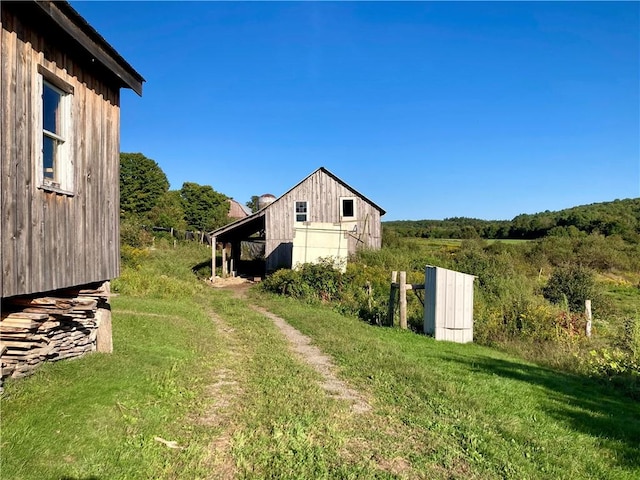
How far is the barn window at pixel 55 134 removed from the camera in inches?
216

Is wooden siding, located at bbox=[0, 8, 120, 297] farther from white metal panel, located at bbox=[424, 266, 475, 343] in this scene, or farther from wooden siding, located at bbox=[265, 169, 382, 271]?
wooden siding, located at bbox=[265, 169, 382, 271]

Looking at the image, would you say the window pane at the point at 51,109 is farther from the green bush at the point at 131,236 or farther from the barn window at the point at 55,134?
the green bush at the point at 131,236

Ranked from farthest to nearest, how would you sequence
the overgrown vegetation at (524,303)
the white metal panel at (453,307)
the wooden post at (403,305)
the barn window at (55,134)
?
the wooden post at (403,305), the white metal panel at (453,307), the overgrown vegetation at (524,303), the barn window at (55,134)

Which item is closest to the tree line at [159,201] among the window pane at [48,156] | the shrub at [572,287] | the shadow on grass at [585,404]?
the shrub at [572,287]

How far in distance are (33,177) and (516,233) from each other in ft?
225

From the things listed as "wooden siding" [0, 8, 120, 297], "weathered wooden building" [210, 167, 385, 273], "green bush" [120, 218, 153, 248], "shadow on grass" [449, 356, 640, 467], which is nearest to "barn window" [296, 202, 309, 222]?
"weathered wooden building" [210, 167, 385, 273]

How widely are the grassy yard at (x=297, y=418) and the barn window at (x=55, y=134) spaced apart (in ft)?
8.19

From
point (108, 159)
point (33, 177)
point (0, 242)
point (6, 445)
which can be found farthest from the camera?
point (108, 159)

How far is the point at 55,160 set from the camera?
19.1 ft

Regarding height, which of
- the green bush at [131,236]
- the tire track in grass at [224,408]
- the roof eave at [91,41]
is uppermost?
the roof eave at [91,41]

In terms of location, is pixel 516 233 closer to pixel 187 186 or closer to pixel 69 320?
pixel 187 186

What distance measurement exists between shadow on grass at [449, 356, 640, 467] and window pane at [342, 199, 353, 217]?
17806 mm

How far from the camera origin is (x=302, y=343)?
10078 millimetres

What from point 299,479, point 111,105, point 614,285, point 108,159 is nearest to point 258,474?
point 299,479
